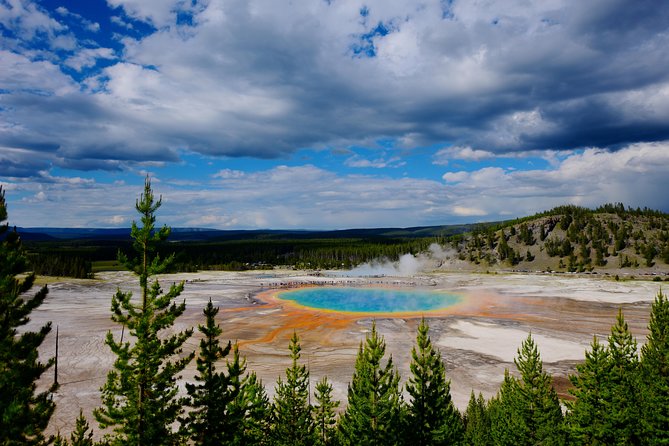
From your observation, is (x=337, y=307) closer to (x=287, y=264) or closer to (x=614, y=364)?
(x=614, y=364)

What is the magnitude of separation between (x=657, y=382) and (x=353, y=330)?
3555cm

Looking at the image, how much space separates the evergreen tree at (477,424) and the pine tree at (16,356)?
21.1 m

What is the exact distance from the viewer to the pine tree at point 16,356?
1154 cm

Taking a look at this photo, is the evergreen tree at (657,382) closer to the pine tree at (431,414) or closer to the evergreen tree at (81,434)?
the pine tree at (431,414)

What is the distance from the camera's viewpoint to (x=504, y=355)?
41250 millimetres

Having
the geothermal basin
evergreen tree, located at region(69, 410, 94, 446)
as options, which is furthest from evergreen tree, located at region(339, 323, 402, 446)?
the geothermal basin

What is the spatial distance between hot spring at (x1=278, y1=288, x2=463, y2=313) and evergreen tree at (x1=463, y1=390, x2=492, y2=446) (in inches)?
1589

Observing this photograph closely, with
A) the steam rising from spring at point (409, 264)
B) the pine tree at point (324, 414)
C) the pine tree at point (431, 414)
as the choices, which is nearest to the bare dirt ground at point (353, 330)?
the pine tree at point (324, 414)

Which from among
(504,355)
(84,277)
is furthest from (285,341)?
(84,277)

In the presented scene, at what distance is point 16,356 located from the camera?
40.5 feet


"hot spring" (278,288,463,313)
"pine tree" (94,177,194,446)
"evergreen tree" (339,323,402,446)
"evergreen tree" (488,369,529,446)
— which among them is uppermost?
"pine tree" (94,177,194,446)

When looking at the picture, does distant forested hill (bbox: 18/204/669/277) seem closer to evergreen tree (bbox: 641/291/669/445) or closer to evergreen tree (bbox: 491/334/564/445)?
evergreen tree (bbox: 641/291/669/445)

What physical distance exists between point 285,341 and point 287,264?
141 m

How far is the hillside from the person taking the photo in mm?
136375
